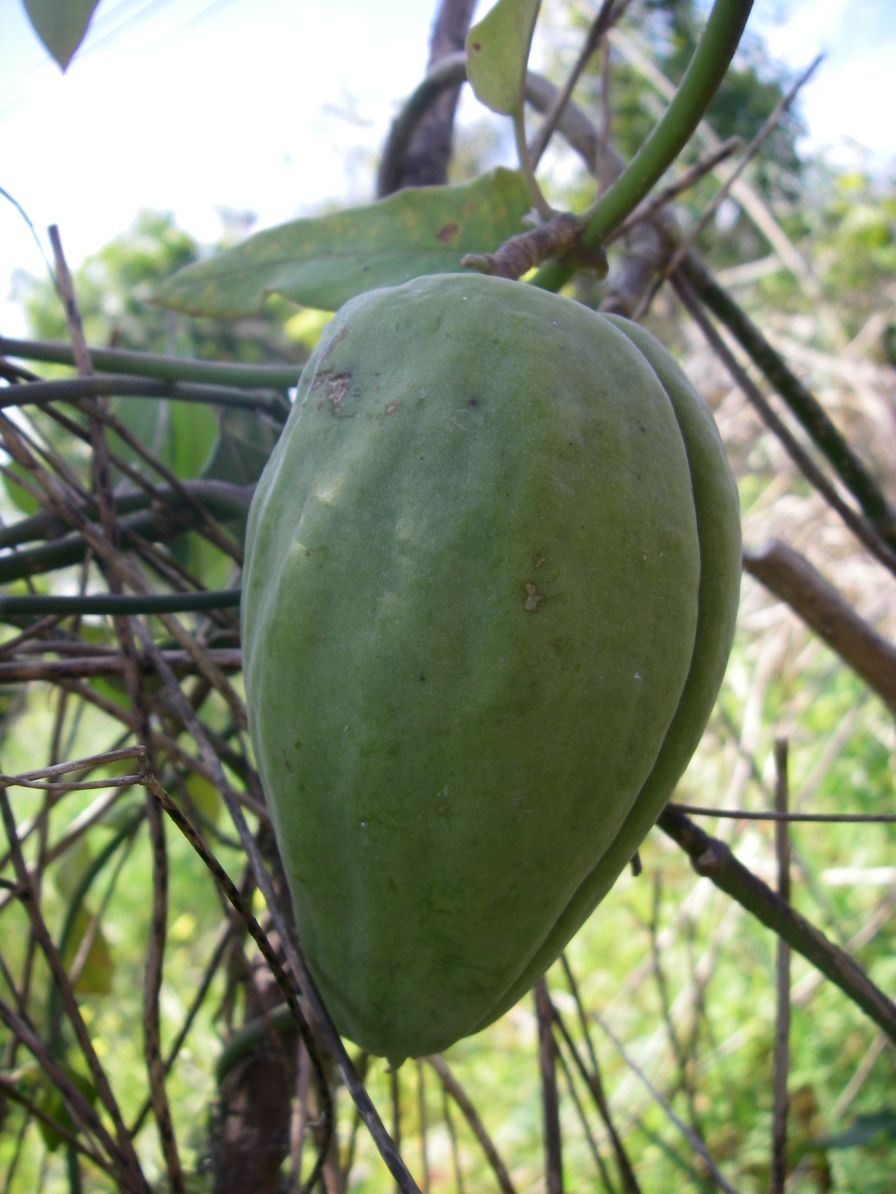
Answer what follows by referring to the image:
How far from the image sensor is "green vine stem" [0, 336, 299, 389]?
589mm

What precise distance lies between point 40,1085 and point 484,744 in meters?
0.56

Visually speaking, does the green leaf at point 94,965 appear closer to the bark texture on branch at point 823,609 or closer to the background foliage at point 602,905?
the background foliage at point 602,905

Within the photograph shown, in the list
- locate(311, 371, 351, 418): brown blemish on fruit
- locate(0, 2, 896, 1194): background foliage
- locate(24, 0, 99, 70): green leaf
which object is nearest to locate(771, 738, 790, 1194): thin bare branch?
locate(0, 2, 896, 1194): background foliage

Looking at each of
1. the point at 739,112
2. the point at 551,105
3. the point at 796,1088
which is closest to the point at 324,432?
the point at 551,105

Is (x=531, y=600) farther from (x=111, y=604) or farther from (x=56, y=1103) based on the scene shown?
(x=56, y=1103)

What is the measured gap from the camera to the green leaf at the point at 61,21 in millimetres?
494

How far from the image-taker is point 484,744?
1.04ft

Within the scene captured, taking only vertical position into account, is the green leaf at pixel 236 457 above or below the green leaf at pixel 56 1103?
above

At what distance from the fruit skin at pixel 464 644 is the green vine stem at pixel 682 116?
9cm

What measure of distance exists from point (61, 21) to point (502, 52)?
0.71ft

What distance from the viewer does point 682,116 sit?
1.38 feet

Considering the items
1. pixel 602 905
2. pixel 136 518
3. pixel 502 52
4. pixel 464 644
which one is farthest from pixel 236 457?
pixel 602 905

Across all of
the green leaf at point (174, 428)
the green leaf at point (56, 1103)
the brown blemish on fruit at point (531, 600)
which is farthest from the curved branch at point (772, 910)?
the green leaf at point (174, 428)

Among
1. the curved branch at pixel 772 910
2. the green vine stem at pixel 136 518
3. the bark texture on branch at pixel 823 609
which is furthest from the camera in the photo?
the bark texture on branch at pixel 823 609
